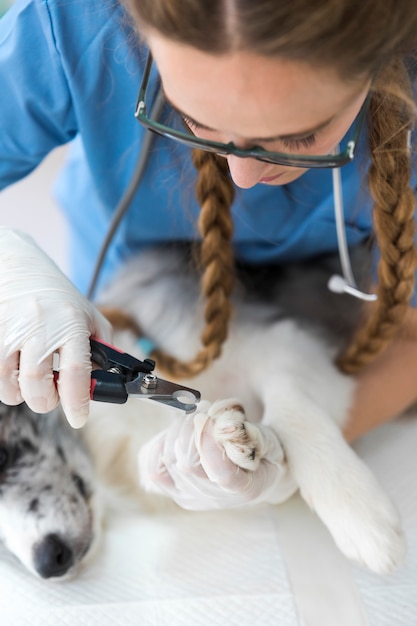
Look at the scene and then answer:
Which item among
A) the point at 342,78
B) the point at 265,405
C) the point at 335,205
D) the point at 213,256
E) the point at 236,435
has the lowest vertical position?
the point at 265,405

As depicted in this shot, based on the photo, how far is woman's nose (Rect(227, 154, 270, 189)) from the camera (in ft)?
2.37

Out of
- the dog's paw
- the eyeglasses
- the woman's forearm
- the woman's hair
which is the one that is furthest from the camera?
the woman's forearm

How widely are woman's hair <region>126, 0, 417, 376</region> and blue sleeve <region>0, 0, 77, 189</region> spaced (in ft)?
0.87

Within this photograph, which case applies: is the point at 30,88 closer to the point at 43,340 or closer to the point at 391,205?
the point at 43,340

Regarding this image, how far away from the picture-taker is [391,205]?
892 millimetres

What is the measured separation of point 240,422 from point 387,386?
450 mm

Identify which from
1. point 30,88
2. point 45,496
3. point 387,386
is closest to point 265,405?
point 387,386

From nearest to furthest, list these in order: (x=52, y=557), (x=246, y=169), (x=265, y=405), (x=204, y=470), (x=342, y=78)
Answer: (x=342, y=78) < (x=246, y=169) < (x=204, y=470) < (x=52, y=557) < (x=265, y=405)

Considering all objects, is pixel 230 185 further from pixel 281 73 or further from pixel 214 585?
pixel 214 585

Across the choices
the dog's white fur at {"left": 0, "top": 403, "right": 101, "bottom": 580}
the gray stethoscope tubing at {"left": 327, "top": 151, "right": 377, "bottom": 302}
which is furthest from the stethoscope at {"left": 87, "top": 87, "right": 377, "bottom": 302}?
the dog's white fur at {"left": 0, "top": 403, "right": 101, "bottom": 580}

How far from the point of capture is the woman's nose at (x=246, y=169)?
724 mm

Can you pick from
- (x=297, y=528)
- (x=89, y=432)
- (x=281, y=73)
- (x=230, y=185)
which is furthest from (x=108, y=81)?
(x=297, y=528)

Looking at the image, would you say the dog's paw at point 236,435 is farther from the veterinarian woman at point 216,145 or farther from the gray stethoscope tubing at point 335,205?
the gray stethoscope tubing at point 335,205

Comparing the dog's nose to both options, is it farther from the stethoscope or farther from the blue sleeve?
the blue sleeve
